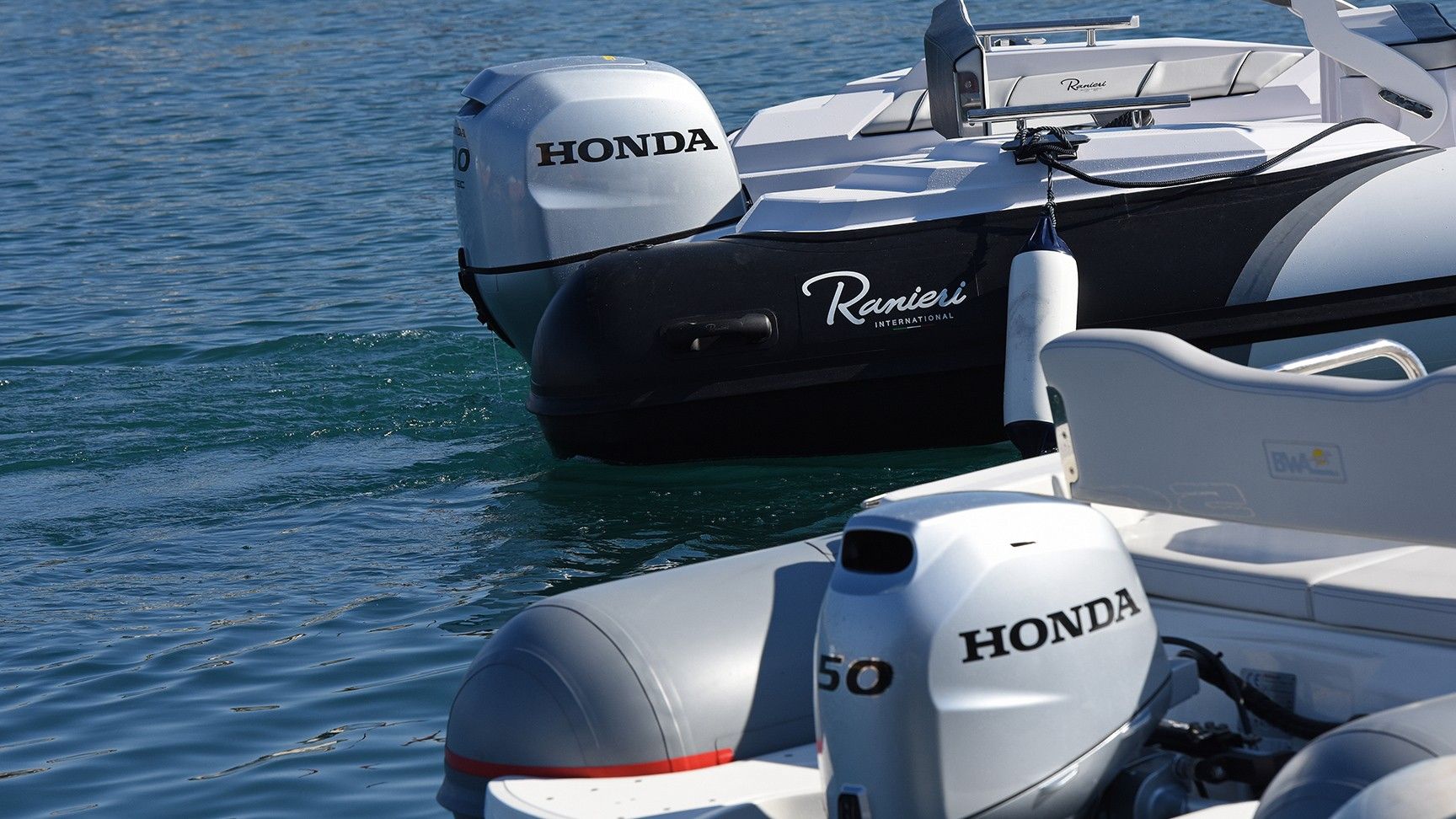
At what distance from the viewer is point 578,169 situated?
15.5ft

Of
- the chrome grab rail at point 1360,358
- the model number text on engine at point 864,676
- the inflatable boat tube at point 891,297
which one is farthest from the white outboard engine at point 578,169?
the model number text on engine at point 864,676

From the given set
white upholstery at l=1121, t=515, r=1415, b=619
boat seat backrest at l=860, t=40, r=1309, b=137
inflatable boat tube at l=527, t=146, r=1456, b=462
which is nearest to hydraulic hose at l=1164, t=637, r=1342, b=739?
white upholstery at l=1121, t=515, r=1415, b=619

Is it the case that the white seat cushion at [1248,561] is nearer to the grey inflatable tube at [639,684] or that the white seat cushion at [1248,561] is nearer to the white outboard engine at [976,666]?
the white outboard engine at [976,666]

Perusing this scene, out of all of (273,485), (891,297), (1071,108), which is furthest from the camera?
(273,485)

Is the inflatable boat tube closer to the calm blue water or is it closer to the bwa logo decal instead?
the calm blue water

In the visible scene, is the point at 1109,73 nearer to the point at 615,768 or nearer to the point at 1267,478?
the point at 1267,478

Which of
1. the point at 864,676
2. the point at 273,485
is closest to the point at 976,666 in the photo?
the point at 864,676

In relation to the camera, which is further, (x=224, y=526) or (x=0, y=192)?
(x=0, y=192)

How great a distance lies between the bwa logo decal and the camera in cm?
219

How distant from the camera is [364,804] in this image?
3.06 m

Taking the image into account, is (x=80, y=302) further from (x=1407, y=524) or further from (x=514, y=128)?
(x=1407, y=524)

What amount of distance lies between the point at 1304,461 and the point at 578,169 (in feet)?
9.35

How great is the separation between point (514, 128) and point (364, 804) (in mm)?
2229

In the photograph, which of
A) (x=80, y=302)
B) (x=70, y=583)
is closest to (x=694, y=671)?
(x=70, y=583)
